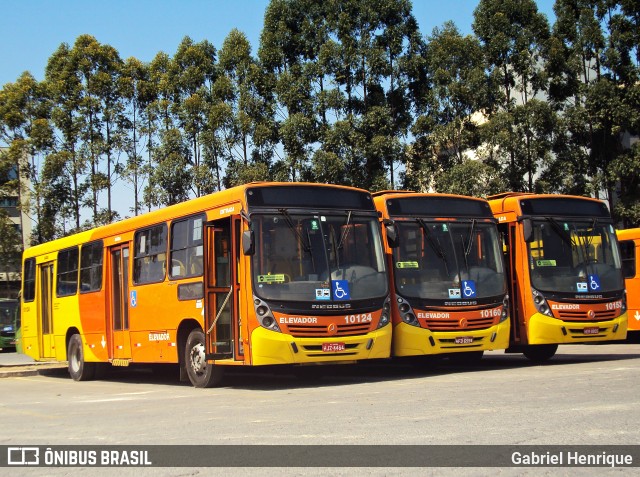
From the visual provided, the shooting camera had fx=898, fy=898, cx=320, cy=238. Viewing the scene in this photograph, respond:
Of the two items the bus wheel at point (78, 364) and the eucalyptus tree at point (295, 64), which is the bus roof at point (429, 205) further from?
the eucalyptus tree at point (295, 64)

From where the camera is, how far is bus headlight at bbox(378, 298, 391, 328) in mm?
14192

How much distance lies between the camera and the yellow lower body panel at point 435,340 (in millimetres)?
14703

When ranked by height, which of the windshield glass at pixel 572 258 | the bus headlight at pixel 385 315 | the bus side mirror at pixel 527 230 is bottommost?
the bus headlight at pixel 385 315

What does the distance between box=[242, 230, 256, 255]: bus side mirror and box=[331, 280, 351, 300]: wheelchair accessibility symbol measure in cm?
141

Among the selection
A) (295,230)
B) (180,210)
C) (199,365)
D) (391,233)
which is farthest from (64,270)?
(391,233)

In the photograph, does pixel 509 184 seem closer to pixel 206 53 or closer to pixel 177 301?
pixel 206 53

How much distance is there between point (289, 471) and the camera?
670 centimetres

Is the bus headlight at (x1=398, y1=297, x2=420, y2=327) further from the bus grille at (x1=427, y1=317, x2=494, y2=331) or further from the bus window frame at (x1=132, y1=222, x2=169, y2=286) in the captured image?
the bus window frame at (x1=132, y1=222, x2=169, y2=286)

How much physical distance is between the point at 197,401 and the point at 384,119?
22.1 metres

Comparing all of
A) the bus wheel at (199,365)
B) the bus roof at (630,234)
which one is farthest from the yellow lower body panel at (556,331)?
the bus roof at (630,234)

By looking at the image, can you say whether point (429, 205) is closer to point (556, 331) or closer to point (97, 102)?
point (556, 331)

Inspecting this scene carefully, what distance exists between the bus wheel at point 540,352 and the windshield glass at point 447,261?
8.56 ft

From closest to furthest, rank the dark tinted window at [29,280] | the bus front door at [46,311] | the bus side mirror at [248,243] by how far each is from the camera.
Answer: the bus side mirror at [248,243] < the bus front door at [46,311] < the dark tinted window at [29,280]

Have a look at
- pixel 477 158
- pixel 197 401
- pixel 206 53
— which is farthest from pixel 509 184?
pixel 197 401
